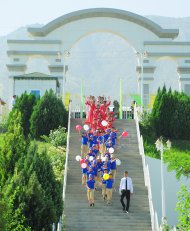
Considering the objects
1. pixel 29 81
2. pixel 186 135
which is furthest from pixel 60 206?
pixel 29 81

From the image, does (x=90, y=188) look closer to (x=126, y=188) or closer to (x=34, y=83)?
(x=126, y=188)

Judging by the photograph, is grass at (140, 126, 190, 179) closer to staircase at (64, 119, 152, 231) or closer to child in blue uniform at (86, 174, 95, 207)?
staircase at (64, 119, 152, 231)

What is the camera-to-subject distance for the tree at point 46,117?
103 ft

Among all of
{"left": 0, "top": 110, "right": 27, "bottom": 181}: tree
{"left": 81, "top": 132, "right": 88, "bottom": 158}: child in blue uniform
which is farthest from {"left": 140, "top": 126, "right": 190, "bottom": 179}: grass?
{"left": 0, "top": 110, "right": 27, "bottom": 181}: tree

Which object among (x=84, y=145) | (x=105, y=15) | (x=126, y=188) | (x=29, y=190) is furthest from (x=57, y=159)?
(x=105, y=15)

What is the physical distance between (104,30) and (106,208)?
20609mm

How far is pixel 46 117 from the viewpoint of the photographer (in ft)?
103

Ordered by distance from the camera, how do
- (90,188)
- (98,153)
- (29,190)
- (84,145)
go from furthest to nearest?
(84,145), (98,153), (90,188), (29,190)

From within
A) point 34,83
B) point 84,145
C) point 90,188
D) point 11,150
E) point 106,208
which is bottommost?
point 106,208

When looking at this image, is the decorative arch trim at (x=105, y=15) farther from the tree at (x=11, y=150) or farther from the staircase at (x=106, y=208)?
the tree at (x=11, y=150)

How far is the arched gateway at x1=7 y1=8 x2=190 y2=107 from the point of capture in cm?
3994

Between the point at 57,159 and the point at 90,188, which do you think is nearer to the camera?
the point at 90,188

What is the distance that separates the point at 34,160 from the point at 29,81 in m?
18.5

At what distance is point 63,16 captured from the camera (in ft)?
132
